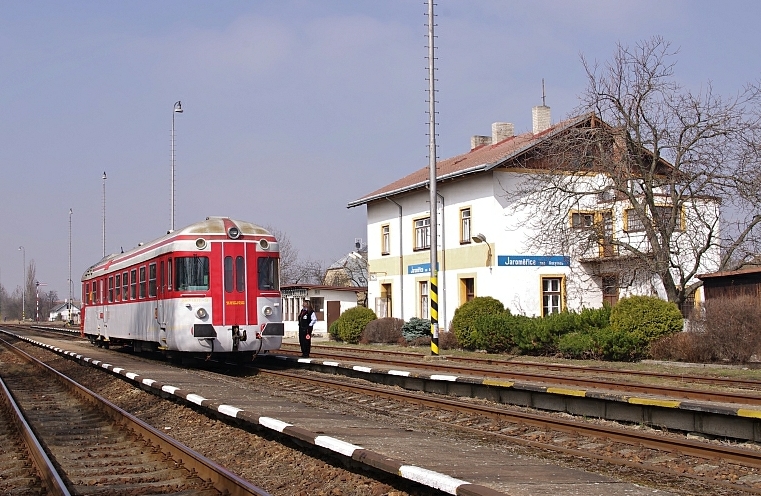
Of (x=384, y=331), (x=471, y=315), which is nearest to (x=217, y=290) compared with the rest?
(x=471, y=315)

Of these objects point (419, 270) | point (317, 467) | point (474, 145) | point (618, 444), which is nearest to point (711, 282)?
point (419, 270)

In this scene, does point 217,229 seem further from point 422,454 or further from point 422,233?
point 422,233

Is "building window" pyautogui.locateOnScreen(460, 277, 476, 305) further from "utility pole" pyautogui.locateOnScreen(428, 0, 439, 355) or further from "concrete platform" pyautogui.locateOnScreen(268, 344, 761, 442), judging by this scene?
"concrete platform" pyautogui.locateOnScreen(268, 344, 761, 442)

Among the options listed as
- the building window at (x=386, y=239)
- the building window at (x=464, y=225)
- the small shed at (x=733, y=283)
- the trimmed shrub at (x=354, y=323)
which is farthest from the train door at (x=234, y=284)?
the building window at (x=386, y=239)

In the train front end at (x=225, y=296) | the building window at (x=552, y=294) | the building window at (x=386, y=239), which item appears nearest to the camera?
the train front end at (x=225, y=296)

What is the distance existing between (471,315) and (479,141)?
1691 centimetres

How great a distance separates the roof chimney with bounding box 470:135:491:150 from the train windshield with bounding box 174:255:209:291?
2793cm

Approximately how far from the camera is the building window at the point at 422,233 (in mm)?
37875

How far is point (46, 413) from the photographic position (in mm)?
14367

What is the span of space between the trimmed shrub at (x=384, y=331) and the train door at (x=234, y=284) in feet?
52.7

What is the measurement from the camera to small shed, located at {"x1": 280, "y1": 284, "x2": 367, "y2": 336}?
4350cm

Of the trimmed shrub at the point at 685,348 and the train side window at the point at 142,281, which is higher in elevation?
the train side window at the point at 142,281

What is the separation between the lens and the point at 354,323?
36406mm

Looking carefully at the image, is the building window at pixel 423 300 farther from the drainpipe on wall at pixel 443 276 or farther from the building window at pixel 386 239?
the building window at pixel 386 239
